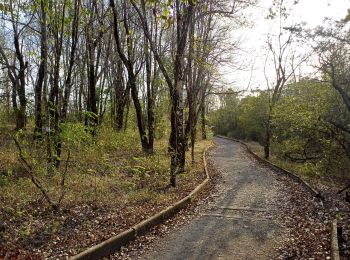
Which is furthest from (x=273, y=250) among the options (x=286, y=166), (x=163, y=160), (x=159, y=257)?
(x=286, y=166)

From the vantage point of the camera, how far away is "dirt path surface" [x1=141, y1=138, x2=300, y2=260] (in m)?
6.37

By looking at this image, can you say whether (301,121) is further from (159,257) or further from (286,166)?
(159,257)

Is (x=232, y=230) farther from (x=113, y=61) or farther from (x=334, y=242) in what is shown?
(x=113, y=61)

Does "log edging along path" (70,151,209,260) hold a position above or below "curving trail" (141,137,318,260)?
above

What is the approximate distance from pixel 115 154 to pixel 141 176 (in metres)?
4.37

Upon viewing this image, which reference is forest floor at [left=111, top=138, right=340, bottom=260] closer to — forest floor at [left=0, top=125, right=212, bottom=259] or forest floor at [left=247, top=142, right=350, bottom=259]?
forest floor at [left=247, top=142, right=350, bottom=259]

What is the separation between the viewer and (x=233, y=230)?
7.70 meters

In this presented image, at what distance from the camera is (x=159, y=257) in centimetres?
616

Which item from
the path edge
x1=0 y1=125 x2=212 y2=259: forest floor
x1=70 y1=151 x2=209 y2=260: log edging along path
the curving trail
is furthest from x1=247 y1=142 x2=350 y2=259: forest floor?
x1=0 y1=125 x2=212 y2=259: forest floor

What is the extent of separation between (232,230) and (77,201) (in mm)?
3610

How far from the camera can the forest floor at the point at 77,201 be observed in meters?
6.01

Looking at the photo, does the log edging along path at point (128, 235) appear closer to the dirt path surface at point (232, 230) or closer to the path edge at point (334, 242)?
the dirt path surface at point (232, 230)

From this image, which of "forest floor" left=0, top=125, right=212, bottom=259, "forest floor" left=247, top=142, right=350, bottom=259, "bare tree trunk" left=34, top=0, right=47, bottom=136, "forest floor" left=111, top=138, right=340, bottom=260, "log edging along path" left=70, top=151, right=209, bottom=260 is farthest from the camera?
"bare tree trunk" left=34, top=0, right=47, bottom=136

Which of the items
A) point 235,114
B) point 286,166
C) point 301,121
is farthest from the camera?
point 235,114
